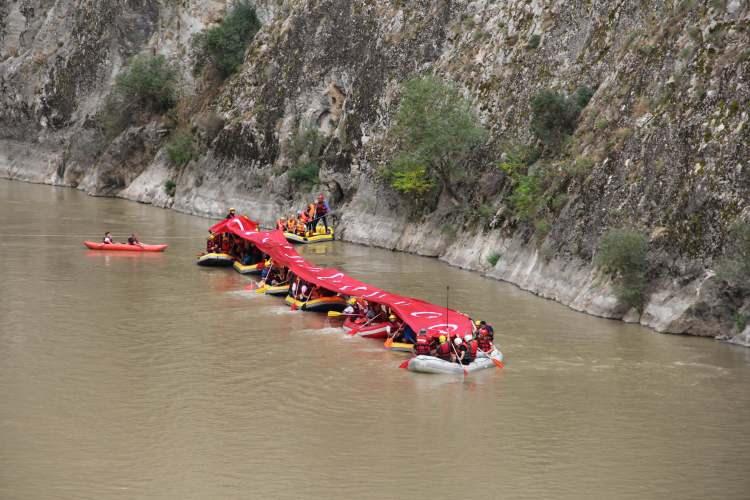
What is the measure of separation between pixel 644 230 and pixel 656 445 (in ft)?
42.8

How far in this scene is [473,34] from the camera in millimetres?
56688

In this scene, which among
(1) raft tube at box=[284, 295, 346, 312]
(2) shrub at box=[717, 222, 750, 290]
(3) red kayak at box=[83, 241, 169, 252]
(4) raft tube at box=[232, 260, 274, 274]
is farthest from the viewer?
(3) red kayak at box=[83, 241, 169, 252]

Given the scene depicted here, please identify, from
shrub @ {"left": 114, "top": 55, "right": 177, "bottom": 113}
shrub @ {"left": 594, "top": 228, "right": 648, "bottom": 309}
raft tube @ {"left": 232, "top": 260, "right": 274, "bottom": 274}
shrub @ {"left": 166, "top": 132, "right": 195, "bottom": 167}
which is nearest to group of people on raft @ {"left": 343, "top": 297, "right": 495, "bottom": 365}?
shrub @ {"left": 594, "top": 228, "right": 648, "bottom": 309}

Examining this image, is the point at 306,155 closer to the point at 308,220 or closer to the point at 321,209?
the point at 321,209

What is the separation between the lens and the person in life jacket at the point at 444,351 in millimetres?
32625

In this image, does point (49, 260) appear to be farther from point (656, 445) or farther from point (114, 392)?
point (656, 445)

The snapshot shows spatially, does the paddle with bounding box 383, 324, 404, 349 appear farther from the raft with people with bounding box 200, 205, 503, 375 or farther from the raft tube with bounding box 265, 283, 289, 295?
the raft tube with bounding box 265, 283, 289, 295

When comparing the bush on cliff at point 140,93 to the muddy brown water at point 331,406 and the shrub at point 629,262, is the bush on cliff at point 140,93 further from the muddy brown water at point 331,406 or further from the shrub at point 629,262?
the shrub at point 629,262

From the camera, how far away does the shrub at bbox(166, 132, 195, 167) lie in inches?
2800

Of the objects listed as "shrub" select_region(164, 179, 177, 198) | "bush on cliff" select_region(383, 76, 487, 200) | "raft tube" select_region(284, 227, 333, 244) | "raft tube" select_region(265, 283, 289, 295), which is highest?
"bush on cliff" select_region(383, 76, 487, 200)

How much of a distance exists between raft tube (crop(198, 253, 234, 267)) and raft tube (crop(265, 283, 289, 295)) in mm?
5914

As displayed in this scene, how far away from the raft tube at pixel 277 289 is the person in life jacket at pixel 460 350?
12338 millimetres

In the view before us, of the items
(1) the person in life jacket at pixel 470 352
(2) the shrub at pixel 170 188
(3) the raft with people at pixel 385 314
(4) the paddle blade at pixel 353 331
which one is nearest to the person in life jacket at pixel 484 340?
(3) the raft with people at pixel 385 314

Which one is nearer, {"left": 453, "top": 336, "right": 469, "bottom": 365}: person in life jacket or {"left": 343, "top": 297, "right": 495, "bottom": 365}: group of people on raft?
{"left": 453, "top": 336, "right": 469, "bottom": 365}: person in life jacket
